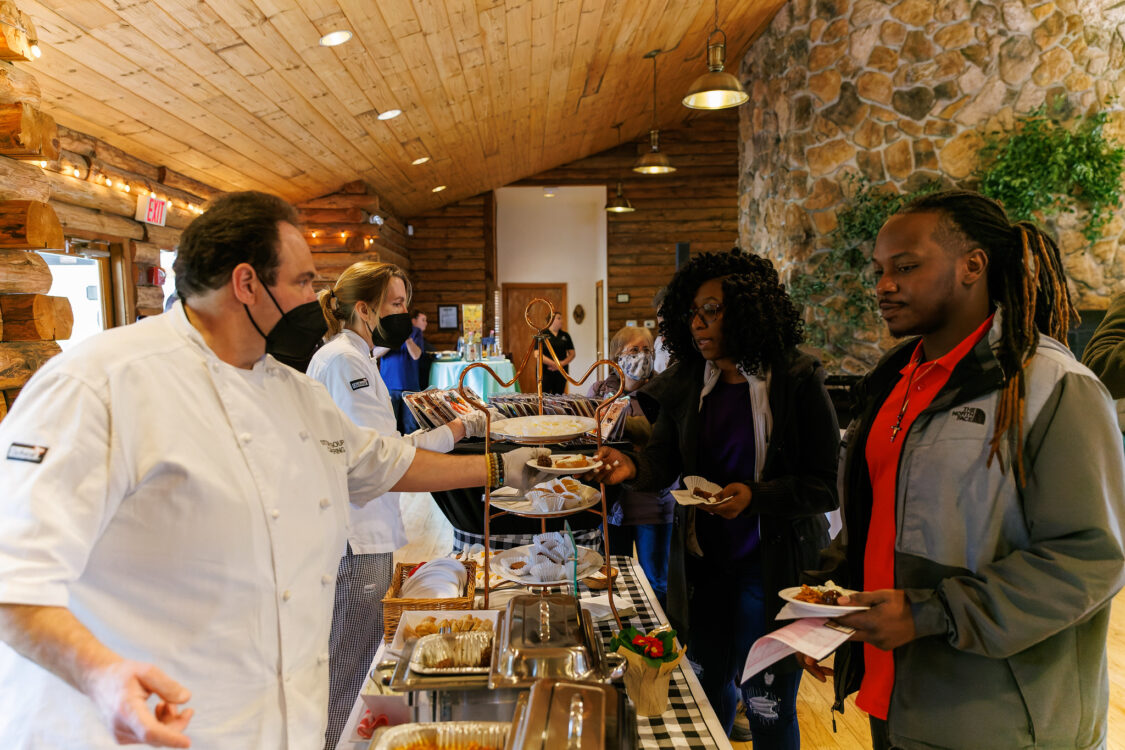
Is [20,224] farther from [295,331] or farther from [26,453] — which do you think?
[26,453]

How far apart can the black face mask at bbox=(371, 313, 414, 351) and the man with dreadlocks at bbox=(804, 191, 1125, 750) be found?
77.4 inches

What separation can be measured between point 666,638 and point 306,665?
738mm

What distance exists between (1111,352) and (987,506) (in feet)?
3.70

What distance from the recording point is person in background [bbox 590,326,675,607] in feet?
8.58

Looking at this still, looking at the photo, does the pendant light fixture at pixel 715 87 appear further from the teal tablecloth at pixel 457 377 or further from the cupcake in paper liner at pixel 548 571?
the cupcake in paper liner at pixel 548 571

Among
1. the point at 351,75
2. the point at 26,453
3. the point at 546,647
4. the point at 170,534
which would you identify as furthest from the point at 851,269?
the point at 26,453

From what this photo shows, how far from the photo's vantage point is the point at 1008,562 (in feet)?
3.56

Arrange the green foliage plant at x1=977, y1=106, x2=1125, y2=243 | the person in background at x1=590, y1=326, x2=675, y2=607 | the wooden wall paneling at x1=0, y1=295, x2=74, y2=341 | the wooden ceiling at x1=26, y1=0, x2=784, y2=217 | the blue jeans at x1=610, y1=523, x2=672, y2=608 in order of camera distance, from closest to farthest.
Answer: the wooden wall paneling at x1=0, y1=295, x2=74, y2=341, the person in background at x1=590, y1=326, x2=675, y2=607, the blue jeans at x1=610, y1=523, x2=672, y2=608, the wooden ceiling at x1=26, y1=0, x2=784, y2=217, the green foliage plant at x1=977, y1=106, x2=1125, y2=243

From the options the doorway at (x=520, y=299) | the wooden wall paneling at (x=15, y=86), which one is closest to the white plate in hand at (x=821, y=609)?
the wooden wall paneling at (x=15, y=86)

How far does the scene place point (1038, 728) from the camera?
109 cm

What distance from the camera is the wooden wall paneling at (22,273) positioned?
2.34 metres

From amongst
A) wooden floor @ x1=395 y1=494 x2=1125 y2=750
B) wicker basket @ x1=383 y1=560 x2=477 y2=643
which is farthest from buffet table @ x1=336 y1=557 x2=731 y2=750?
wooden floor @ x1=395 y1=494 x2=1125 y2=750

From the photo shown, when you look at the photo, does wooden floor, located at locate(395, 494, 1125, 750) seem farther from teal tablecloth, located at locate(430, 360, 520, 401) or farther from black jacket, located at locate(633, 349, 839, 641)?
teal tablecloth, located at locate(430, 360, 520, 401)

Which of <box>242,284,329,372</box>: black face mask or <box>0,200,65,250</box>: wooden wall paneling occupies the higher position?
<box>0,200,65,250</box>: wooden wall paneling
